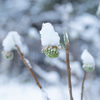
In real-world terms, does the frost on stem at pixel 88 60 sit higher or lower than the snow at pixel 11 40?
lower

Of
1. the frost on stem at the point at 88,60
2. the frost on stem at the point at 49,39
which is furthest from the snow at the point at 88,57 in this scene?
the frost on stem at the point at 49,39

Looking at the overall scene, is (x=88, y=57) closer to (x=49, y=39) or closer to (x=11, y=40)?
(x=49, y=39)

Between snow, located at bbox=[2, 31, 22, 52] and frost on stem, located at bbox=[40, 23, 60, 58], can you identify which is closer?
frost on stem, located at bbox=[40, 23, 60, 58]

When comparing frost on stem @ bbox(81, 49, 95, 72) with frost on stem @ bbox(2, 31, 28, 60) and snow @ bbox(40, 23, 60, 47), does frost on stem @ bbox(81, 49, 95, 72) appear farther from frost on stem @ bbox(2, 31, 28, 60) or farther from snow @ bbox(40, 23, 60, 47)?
frost on stem @ bbox(2, 31, 28, 60)

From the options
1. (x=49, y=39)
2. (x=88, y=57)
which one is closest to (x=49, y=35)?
(x=49, y=39)

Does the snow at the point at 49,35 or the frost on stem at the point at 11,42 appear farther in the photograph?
the frost on stem at the point at 11,42

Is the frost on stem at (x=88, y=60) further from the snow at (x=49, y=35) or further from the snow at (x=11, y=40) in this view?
the snow at (x=11, y=40)

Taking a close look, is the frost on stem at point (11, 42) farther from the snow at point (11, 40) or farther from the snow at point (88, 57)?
the snow at point (88, 57)

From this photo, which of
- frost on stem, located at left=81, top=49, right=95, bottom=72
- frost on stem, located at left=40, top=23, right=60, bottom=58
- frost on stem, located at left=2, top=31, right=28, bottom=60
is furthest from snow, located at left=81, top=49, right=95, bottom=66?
frost on stem, located at left=2, top=31, right=28, bottom=60
